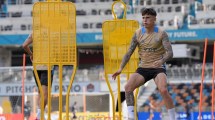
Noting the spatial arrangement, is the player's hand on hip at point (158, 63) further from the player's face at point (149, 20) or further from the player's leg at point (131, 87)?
the player's face at point (149, 20)

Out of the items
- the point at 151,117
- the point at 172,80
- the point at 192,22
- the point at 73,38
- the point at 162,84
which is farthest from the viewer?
the point at 192,22

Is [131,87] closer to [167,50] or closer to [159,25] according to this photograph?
[167,50]

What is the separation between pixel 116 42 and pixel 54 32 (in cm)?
129

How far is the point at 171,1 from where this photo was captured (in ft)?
130

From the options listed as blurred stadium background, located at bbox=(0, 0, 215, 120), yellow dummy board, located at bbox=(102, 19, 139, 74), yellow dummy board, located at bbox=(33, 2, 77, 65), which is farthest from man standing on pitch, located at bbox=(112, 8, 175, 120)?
blurred stadium background, located at bbox=(0, 0, 215, 120)

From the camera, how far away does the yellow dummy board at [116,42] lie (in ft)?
27.9

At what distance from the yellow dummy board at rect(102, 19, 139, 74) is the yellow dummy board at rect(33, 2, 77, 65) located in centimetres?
102

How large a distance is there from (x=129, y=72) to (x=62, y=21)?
4.97ft

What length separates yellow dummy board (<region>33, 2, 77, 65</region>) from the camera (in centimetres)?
747

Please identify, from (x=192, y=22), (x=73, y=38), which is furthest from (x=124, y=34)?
(x=192, y=22)

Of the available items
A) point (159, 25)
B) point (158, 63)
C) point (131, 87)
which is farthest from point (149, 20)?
point (159, 25)

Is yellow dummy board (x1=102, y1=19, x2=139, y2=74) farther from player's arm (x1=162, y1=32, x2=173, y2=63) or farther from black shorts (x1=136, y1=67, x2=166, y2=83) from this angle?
player's arm (x1=162, y1=32, x2=173, y2=63)

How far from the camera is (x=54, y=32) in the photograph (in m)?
7.53

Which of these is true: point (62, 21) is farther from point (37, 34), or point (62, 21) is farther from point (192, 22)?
point (192, 22)
